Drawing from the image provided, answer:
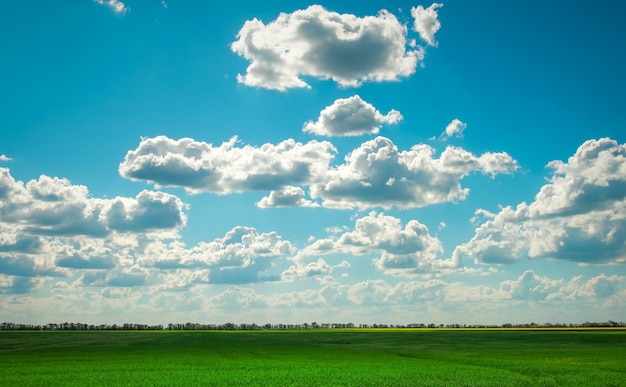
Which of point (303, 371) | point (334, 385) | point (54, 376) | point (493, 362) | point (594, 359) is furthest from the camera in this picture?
point (594, 359)

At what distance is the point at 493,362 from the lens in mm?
52906

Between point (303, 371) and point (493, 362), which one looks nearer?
point (303, 371)

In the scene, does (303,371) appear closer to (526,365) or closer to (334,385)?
(334,385)

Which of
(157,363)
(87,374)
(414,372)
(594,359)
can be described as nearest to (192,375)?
(87,374)

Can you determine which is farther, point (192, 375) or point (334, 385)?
point (192, 375)

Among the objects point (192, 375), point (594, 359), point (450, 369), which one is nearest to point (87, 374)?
point (192, 375)

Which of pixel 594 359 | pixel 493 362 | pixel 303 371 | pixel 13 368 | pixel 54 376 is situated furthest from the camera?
pixel 594 359

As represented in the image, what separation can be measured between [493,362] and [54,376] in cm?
4135

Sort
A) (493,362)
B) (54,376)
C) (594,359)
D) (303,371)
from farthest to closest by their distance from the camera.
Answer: (594,359) → (493,362) → (303,371) → (54,376)

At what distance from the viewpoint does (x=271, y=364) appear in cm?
5388

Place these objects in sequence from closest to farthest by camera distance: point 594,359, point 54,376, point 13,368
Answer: point 54,376
point 13,368
point 594,359

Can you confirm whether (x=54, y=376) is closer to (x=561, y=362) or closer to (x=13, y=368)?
(x=13, y=368)

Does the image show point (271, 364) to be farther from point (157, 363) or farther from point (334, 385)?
point (334, 385)

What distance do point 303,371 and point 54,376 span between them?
68.8 ft
